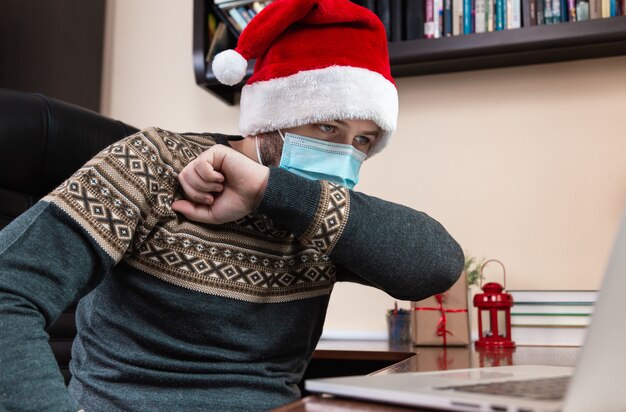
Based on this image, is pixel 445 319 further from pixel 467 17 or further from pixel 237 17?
pixel 237 17

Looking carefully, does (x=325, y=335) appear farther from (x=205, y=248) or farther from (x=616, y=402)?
(x=616, y=402)

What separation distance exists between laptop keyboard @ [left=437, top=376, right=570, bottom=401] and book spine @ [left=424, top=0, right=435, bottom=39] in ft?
4.66

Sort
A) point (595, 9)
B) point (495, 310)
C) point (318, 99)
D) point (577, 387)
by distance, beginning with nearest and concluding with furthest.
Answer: point (577, 387) < point (318, 99) < point (495, 310) < point (595, 9)

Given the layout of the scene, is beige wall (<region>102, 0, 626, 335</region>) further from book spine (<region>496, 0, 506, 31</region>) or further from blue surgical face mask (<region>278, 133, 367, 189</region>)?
blue surgical face mask (<region>278, 133, 367, 189</region>)

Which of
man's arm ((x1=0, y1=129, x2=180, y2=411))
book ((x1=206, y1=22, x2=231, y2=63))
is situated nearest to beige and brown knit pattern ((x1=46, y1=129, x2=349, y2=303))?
man's arm ((x1=0, y1=129, x2=180, y2=411))

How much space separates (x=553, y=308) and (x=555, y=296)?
0.10 ft

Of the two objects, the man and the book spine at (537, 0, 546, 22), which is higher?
the book spine at (537, 0, 546, 22)

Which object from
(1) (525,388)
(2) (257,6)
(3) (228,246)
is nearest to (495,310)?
(3) (228,246)

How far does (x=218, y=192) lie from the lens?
0.87m

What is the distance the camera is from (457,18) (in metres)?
1.77

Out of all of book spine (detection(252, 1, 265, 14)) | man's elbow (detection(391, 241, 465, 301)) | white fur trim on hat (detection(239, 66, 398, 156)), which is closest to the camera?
man's elbow (detection(391, 241, 465, 301))

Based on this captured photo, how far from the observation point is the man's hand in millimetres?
805

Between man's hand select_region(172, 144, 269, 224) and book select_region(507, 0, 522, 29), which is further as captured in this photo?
book select_region(507, 0, 522, 29)

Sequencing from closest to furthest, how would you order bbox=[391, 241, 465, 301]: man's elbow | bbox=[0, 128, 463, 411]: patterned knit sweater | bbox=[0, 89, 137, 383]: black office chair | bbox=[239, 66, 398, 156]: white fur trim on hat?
bbox=[0, 128, 463, 411]: patterned knit sweater, bbox=[391, 241, 465, 301]: man's elbow, bbox=[239, 66, 398, 156]: white fur trim on hat, bbox=[0, 89, 137, 383]: black office chair
